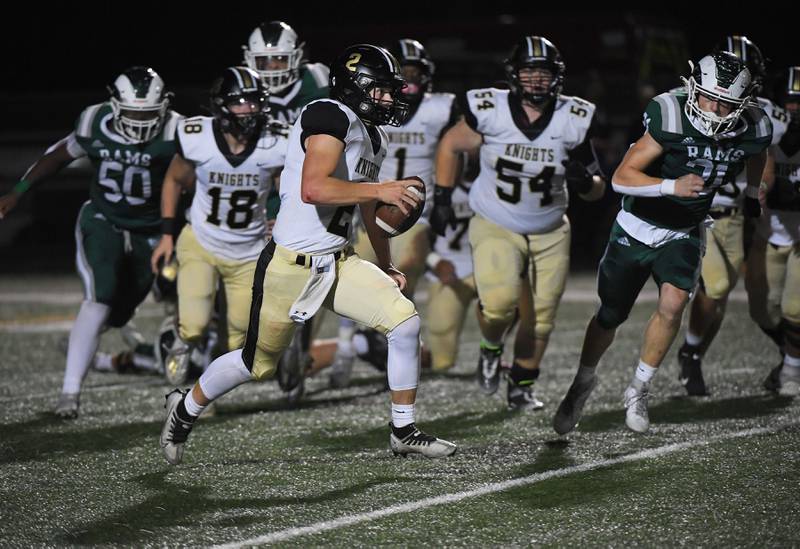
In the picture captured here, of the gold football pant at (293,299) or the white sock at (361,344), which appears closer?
the gold football pant at (293,299)

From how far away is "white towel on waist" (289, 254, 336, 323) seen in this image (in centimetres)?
Answer: 431

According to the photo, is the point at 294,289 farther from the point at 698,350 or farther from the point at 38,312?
the point at 38,312

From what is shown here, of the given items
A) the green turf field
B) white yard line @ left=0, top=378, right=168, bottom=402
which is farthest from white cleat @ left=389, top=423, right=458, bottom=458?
white yard line @ left=0, top=378, right=168, bottom=402

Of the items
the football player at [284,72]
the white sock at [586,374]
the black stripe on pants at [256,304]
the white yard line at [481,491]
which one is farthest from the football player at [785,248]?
the black stripe on pants at [256,304]

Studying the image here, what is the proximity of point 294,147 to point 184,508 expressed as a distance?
1.28 meters

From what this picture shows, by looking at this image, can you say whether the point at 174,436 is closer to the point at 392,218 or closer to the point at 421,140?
the point at 392,218

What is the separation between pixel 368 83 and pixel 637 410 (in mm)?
1665

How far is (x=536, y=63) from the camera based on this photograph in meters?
5.57

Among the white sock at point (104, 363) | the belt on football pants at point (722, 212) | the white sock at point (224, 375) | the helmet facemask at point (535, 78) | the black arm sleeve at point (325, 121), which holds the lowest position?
the white sock at point (104, 363)

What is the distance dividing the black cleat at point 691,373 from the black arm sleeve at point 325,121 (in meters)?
2.67

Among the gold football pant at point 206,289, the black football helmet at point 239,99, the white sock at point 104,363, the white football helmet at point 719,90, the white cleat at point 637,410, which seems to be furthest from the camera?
the white sock at point 104,363

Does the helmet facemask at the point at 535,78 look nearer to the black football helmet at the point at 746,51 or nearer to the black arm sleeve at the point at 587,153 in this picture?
the black arm sleeve at the point at 587,153

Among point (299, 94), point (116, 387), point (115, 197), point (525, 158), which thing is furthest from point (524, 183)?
point (116, 387)

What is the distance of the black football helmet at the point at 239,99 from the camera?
545 cm
